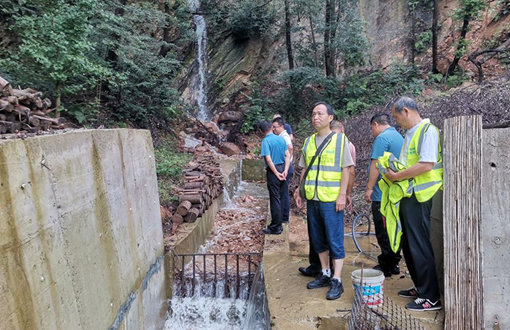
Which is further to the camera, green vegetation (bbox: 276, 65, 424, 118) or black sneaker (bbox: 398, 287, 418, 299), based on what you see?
green vegetation (bbox: 276, 65, 424, 118)

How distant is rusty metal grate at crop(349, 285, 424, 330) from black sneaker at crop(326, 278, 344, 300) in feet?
1.24

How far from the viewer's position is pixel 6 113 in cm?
326

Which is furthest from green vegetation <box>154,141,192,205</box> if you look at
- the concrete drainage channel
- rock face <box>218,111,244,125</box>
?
rock face <box>218,111,244,125</box>

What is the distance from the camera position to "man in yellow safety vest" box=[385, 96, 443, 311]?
3049mm

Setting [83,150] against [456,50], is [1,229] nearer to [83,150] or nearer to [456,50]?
[83,150]

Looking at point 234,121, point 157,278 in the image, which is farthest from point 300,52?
point 157,278

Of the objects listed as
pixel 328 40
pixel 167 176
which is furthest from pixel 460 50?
pixel 167 176

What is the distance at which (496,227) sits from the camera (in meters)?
2.87

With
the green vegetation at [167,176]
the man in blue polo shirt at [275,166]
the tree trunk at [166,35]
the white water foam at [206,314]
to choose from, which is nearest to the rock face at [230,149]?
the green vegetation at [167,176]

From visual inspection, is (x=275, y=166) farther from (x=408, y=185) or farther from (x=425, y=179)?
(x=425, y=179)

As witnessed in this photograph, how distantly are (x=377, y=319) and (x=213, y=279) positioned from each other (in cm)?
285

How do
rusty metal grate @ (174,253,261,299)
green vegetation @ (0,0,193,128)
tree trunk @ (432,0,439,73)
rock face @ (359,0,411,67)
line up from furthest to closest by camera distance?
rock face @ (359,0,411,67) < tree trunk @ (432,0,439,73) < green vegetation @ (0,0,193,128) < rusty metal grate @ (174,253,261,299)

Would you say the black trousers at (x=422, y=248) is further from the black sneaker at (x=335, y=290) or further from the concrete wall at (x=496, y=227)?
the black sneaker at (x=335, y=290)

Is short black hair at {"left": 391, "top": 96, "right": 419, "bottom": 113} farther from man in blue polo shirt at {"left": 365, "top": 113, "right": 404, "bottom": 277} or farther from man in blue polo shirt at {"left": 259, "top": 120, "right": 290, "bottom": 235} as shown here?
man in blue polo shirt at {"left": 259, "top": 120, "right": 290, "bottom": 235}
